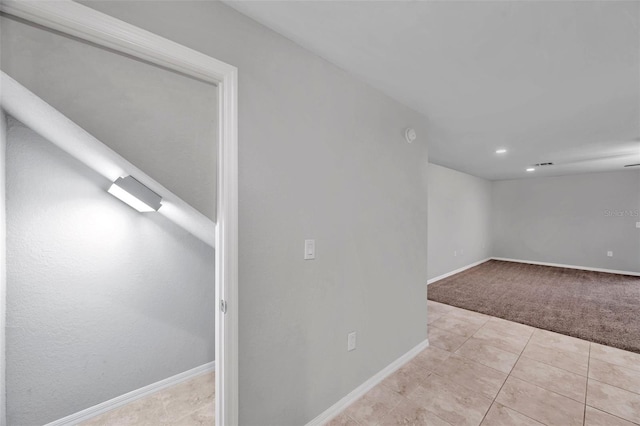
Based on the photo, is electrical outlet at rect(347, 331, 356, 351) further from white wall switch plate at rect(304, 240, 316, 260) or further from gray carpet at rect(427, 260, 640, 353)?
gray carpet at rect(427, 260, 640, 353)

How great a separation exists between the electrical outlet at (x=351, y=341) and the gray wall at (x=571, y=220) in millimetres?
7218

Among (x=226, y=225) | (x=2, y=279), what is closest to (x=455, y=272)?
(x=226, y=225)

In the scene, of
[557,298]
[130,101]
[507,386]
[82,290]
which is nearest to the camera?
[130,101]

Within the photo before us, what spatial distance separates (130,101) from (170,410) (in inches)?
79.7

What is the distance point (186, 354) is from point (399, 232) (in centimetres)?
212

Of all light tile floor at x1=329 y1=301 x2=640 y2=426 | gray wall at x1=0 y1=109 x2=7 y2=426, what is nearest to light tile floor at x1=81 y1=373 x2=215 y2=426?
gray wall at x1=0 y1=109 x2=7 y2=426

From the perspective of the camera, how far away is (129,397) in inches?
72.4

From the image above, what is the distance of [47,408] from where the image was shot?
158 centimetres

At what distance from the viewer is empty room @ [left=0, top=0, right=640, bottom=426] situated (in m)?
1.14

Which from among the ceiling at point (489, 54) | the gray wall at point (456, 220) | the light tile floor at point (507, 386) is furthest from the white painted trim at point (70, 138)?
the gray wall at point (456, 220)

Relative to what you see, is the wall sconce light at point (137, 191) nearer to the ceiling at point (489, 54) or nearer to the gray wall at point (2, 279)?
the gray wall at point (2, 279)

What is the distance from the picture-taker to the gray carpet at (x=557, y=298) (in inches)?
116

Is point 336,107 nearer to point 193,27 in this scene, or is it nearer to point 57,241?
point 193,27

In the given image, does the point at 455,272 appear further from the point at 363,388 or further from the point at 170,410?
the point at 170,410
